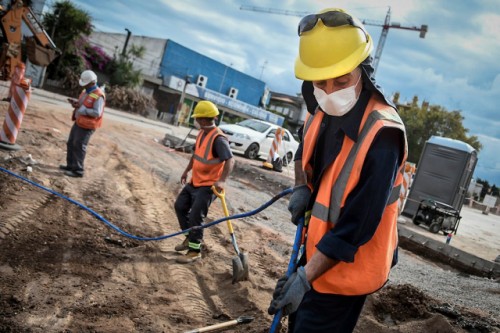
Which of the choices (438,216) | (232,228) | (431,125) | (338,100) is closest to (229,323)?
(338,100)

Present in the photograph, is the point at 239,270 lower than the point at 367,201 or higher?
lower

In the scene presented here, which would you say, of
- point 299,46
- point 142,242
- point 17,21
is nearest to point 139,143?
point 17,21

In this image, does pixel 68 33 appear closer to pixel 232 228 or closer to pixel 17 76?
pixel 17 76

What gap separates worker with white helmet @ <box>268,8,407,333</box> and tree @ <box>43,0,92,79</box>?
26988 millimetres

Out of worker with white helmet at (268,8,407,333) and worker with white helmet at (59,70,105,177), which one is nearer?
worker with white helmet at (268,8,407,333)

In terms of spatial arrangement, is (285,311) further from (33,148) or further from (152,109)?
(152,109)

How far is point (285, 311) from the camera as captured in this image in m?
Result: 1.99

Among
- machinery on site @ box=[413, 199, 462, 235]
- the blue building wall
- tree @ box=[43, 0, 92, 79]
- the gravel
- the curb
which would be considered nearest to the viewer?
the gravel

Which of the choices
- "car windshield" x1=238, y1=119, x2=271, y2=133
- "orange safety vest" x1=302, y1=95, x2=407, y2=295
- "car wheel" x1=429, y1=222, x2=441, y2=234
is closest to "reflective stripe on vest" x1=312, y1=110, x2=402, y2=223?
"orange safety vest" x1=302, y1=95, x2=407, y2=295

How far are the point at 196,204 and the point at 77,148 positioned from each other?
367cm

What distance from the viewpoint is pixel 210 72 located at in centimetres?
4106

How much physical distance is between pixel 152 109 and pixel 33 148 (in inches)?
887

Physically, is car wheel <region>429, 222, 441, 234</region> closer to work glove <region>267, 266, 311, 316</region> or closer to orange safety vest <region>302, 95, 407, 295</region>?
orange safety vest <region>302, 95, 407, 295</region>

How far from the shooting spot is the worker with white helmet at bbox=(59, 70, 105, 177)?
7.57m
